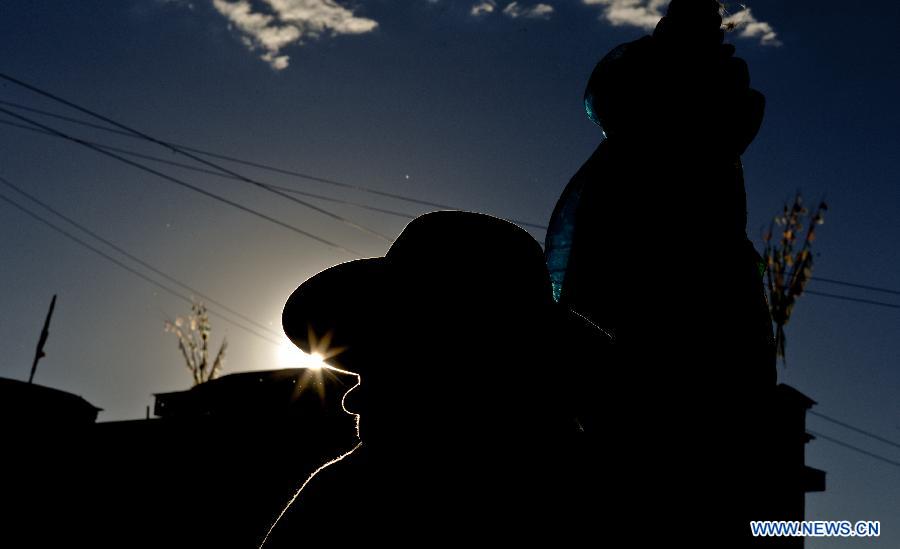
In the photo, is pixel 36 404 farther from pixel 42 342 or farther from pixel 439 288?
pixel 439 288

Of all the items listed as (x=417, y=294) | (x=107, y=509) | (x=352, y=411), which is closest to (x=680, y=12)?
(x=417, y=294)

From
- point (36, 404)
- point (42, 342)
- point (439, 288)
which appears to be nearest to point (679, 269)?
point (439, 288)

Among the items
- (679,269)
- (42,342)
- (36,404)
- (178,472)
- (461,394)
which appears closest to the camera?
(461,394)

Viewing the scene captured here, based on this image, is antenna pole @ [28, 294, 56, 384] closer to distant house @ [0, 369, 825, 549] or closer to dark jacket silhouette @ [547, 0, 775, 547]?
distant house @ [0, 369, 825, 549]

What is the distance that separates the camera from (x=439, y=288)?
1335mm

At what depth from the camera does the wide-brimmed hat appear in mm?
1323

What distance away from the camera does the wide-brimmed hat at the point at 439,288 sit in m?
1.32

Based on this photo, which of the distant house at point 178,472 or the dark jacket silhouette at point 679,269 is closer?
the dark jacket silhouette at point 679,269

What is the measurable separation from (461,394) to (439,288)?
194mm

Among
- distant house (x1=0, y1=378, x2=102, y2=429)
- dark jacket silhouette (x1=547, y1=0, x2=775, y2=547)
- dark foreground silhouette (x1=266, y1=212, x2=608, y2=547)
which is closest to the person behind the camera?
dark foreground silhouette (x1=266, y1=212, x2=608, y2=547)

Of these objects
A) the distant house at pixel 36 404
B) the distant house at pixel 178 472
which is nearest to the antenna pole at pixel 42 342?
the distant house at pixel 36 404

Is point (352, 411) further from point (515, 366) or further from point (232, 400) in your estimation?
point (232, 400)

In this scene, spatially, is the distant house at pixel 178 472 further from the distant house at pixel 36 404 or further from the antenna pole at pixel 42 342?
the antenna pole at pixel 42 342

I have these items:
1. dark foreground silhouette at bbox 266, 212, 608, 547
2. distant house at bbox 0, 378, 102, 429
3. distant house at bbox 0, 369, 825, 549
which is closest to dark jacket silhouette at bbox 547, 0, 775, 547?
dark foreground silhouette at bbox 266, 212, 608, 547
